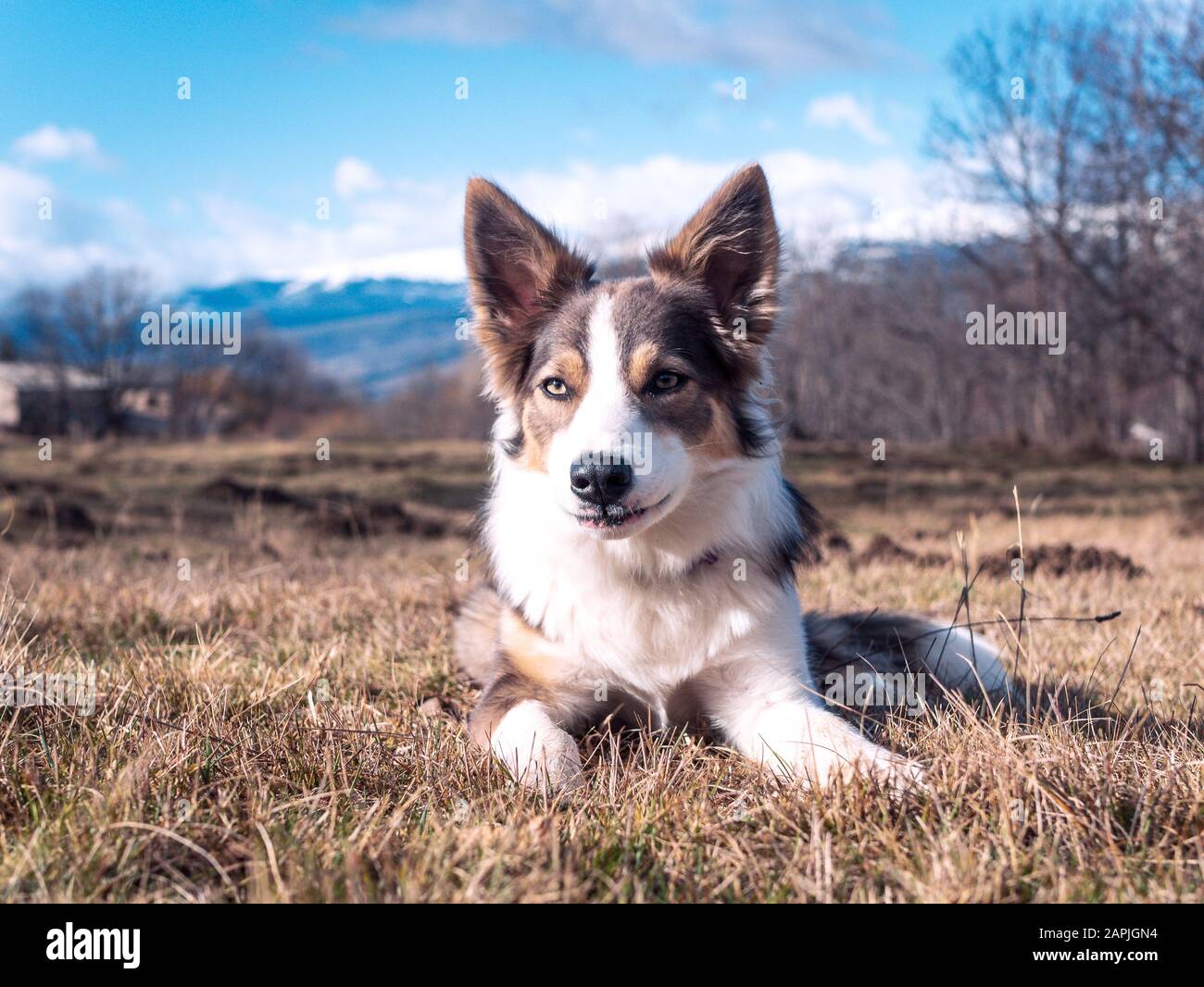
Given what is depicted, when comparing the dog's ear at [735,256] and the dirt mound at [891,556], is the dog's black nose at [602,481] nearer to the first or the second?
the dog's ear at [735,256]

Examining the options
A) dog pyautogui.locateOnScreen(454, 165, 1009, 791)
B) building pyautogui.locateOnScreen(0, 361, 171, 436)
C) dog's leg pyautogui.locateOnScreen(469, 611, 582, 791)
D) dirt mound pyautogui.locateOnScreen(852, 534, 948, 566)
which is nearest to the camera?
dog's leg pyautogui.locateOnScreen(469, 611, 582, 791)

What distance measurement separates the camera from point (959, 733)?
3.12m

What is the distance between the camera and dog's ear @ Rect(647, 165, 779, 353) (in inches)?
150

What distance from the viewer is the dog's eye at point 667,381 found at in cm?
355

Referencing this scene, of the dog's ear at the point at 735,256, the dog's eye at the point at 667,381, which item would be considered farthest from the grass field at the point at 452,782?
the dog's ear at the point at 735,256

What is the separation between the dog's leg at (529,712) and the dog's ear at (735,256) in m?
1.42

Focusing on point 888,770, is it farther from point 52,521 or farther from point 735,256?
point 52,521

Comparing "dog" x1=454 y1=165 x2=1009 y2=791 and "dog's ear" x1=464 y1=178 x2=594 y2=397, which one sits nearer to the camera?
"dog" x1=454 y1=165 x2=1009 y2=791

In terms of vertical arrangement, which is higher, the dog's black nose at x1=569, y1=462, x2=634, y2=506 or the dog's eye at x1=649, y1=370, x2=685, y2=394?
the dog's eye at x1=649, y1=370, x2=685, y2=394

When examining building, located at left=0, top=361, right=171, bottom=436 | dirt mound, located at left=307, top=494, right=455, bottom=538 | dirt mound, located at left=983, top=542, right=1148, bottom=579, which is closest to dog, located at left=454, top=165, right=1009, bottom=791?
dirt mound, located at left=983, top=542, right=1148, bottom=579

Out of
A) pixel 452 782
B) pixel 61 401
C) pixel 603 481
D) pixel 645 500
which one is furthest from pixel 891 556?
pixel 61 401

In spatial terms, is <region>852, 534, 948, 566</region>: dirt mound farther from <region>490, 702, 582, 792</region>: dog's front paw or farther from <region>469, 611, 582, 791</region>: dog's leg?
<region>490, 702, 582, 792</region>: dog's front paw

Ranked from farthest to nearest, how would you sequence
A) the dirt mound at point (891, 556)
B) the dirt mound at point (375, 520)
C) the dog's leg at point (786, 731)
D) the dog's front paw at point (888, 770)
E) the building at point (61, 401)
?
1. the building at point (61, 401)
2. the dirt mound at point (375, 520)
3. the dirt mound at point (891, 556)
4. the dog's leg at point (786, 731)
5. the dog's front paw at point (888, 770)

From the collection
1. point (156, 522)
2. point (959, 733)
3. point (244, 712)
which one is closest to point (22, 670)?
point (244, 712)
